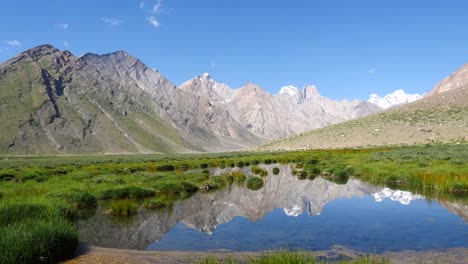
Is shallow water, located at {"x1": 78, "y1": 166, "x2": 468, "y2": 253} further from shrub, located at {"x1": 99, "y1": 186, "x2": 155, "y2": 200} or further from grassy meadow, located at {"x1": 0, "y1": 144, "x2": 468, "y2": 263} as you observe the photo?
shrub, located at {"x1": 99, "y1": 186, "x2": 155, "y2": 200}

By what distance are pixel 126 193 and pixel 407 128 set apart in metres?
102

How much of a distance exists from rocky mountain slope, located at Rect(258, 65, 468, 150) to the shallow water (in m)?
78.2

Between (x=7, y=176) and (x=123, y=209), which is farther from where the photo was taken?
(x=7, y=176)

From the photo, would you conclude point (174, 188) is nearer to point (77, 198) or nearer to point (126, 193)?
point (126, 193)

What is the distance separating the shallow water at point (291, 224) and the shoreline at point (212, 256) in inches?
33.4

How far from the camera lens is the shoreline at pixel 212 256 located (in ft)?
43.2

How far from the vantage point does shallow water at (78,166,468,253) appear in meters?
16.7

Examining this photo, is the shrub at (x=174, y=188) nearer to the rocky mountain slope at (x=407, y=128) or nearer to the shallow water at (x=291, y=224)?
the shallow water at (x=291, y=224)

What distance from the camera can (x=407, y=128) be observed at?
365 feet

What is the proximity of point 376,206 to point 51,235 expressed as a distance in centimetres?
2069

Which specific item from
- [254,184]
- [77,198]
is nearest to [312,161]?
[254,184]

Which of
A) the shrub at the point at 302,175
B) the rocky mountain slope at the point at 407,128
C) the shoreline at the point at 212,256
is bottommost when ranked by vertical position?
the shoreline at the point at 212,256

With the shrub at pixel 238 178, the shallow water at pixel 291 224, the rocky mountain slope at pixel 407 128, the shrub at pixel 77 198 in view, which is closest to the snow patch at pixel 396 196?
the shallow water at pixel 291 224

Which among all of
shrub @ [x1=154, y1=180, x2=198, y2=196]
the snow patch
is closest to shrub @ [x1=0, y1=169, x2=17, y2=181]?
shrub @ [x1=154, y1=180, x2=198, y2=196]
